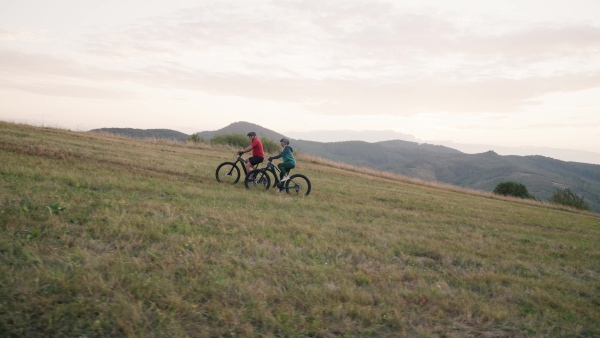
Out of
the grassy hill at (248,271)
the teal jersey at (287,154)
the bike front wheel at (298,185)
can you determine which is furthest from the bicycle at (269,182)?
the grassy hill at (248,271)

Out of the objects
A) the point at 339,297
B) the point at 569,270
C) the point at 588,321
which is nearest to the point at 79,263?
the point at 339,297

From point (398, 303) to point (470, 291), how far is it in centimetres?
201

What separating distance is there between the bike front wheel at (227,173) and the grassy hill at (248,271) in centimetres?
361

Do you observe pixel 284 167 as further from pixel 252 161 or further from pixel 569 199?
pixel 569 199

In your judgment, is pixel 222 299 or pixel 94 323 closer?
pixel 94 323

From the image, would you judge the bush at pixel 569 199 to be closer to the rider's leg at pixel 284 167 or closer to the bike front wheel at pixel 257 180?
the rider's leg at pixel 284 167

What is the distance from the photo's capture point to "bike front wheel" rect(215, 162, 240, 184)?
1591cm

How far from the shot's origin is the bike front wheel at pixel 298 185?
15.3 meters

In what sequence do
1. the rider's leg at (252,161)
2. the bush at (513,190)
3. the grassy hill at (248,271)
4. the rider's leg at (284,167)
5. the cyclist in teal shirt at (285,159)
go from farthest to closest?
the bush at (513,190) → the rider's leg at (252,161) → the rider's leg at (284,167) → the cyclist in teal shirt at (285,159) → the grassy hill at (248,271)

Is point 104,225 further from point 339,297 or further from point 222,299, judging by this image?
point 339,297

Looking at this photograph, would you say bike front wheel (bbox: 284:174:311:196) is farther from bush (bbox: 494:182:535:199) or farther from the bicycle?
bush (bbox: 494:182:535:199)

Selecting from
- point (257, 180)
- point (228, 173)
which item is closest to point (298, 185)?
point (257, 180)

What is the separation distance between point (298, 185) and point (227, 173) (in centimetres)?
347

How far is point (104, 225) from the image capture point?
290 inches
